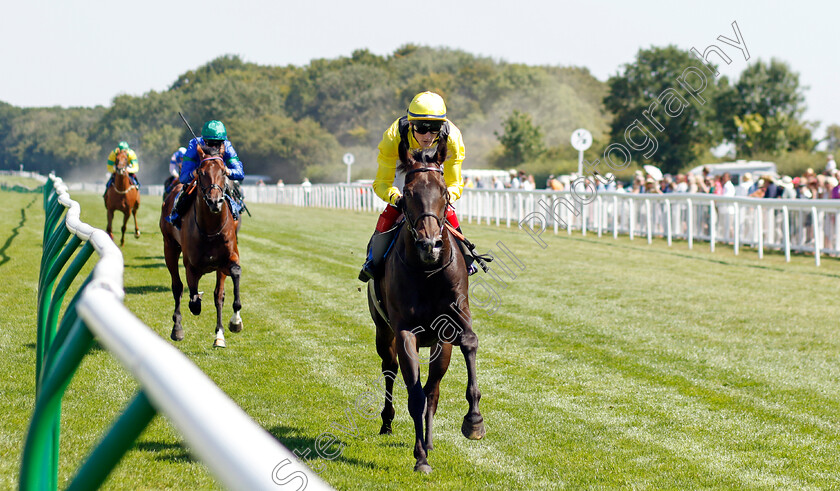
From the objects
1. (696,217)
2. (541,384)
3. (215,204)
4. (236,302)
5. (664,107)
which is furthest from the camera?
(664,107)

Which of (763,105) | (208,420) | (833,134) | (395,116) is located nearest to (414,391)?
(208,420)

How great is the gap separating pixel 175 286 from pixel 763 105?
166ft

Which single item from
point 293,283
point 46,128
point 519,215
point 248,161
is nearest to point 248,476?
point 293,283

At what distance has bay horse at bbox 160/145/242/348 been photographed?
25.0 ft

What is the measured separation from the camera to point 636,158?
48781mm

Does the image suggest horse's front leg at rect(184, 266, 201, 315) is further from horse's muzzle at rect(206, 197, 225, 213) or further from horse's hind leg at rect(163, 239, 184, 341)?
horse's muzzle at rect(206, 197, 225, 213)

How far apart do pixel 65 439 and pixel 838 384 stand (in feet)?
18.3

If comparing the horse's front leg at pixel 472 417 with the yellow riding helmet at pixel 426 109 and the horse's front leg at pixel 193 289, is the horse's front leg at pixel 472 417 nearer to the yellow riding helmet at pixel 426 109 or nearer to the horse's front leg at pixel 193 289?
the yellow riding helmet at pixel 426 109

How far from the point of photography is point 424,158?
4.68 m

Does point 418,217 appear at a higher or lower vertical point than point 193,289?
higher

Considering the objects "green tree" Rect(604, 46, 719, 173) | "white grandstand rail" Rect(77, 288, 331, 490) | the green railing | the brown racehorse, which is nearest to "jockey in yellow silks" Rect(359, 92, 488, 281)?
the green railing

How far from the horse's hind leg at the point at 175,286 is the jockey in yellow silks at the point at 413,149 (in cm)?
321

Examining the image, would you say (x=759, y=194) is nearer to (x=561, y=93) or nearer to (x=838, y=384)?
(x=838, y=384)

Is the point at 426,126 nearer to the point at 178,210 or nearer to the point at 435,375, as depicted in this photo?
the point at 435,375
